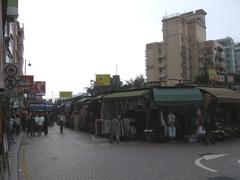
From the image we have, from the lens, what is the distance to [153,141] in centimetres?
2655

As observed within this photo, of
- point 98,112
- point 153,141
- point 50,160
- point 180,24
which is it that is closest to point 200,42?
point 180,24

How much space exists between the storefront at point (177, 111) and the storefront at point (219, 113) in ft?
1.94

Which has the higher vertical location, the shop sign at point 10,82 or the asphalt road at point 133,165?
the shop sign at point 10,82

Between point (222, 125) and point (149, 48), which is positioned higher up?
point (149, 48)

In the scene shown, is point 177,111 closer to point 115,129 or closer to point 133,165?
point 115,129

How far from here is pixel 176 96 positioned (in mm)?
27391

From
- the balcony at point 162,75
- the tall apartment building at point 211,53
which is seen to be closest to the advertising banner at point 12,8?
the tall apartment building at point 211,53

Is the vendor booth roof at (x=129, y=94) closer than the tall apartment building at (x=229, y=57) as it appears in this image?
Yes

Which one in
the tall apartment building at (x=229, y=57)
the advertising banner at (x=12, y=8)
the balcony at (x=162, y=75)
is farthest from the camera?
the tall apartment building at (x=229, y=57)

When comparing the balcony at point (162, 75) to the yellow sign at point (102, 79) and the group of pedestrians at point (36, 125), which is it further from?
the group of pedestrians at point (36, 125)

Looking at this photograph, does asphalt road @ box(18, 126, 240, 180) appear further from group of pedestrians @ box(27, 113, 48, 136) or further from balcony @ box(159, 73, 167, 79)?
balcony @ box(159, 73, 167, 79)

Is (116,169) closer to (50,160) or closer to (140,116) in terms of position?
(50,160)

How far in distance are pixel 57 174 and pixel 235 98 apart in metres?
18.8

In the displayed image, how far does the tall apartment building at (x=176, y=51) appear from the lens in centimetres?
12362
